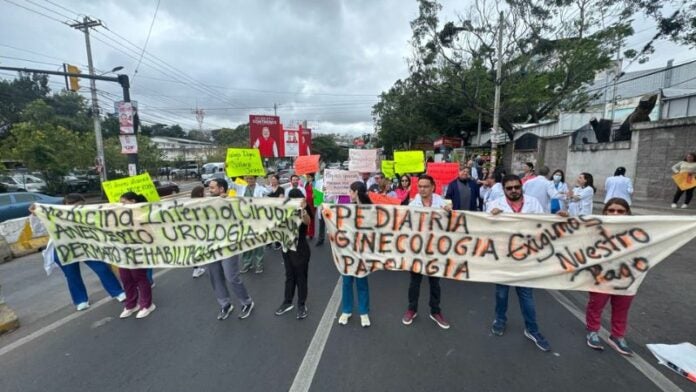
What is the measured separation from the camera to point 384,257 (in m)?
3.55

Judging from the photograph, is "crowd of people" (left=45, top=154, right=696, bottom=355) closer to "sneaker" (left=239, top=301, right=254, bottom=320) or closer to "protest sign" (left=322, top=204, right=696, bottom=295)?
"sneaker" (left=239, top=301, right=254, bottom=320)

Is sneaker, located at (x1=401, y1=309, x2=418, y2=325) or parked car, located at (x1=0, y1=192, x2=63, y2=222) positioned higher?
parked car, located at (x1=0, y1=192, x2=63, y2=222)

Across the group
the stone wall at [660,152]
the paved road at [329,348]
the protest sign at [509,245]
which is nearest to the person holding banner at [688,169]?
the stone wall at [660,152]

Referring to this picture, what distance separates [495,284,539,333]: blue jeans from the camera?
10.3 feet

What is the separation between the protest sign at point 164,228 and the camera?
12.6 ft

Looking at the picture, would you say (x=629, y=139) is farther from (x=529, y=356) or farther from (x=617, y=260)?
(x=529, y=356)

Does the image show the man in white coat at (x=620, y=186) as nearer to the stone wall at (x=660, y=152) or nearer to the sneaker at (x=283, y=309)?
the stone wall at (x=660, y=152)

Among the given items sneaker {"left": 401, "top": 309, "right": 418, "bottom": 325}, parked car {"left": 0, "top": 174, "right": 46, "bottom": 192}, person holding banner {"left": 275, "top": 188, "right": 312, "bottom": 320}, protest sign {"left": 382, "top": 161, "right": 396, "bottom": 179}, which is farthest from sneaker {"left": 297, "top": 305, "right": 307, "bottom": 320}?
parked car {"left": 0, "top": 174, "right": 46, "bottom": 192}

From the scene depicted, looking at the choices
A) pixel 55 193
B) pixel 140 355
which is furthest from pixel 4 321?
pixel 55 193

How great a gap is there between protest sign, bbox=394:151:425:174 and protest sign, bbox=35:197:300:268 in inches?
180

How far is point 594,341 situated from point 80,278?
20.6 feet

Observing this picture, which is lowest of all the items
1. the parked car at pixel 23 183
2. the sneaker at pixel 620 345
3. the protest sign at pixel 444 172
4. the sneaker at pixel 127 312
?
the sneaker at pixel 127 312

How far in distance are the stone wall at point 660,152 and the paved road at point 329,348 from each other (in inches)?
310

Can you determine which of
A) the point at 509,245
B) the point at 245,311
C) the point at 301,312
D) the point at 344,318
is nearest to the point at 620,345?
the point at 509,245
